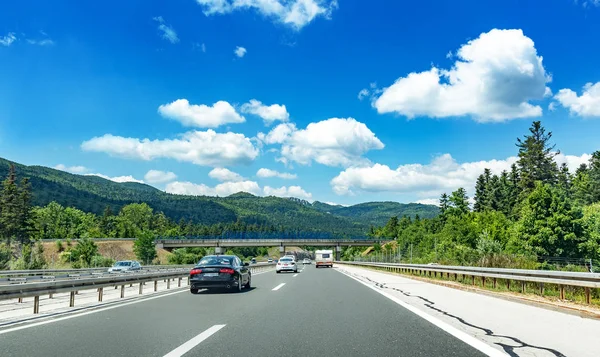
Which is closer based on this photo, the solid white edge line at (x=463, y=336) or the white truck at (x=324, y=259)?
the solid white edge line at (x=463, y=336)

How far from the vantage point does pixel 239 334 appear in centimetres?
827

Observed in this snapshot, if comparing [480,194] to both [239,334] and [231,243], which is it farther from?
[239,334]

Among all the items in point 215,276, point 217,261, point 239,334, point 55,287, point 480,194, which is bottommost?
point 239,334

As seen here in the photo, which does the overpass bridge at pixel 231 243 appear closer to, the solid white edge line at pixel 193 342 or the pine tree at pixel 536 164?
the pine tree at pixel 536 164

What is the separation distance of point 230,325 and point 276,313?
2133 millimetres

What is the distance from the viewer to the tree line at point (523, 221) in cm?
6181

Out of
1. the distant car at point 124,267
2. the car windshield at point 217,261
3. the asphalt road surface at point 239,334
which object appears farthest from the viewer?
the distant car at point 124,267

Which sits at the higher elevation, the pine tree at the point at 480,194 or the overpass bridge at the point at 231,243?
the pine tree at the point at 480,194

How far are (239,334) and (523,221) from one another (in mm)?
66941

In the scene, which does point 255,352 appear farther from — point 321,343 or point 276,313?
point 276,313

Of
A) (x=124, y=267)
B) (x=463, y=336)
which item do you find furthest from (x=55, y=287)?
(x=124, y=267)

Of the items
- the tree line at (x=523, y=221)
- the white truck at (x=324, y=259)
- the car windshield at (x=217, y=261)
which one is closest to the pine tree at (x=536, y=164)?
the tree line at (x=523, y=221)

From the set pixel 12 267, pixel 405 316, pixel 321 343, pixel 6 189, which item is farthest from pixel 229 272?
pixel 6 189

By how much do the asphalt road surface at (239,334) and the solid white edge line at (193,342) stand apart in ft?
0.05
